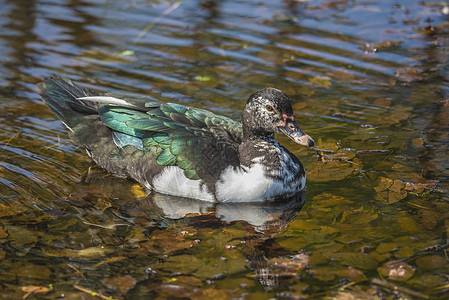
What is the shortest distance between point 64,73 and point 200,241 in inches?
207

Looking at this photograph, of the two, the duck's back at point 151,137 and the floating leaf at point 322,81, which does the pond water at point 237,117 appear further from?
the duck's back at point 151,137

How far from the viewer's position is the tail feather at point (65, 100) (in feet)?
25.6

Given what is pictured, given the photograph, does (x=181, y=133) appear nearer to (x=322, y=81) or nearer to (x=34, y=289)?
(x=34, y=289)

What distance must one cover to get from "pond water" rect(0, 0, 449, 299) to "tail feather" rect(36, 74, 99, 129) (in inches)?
20.6

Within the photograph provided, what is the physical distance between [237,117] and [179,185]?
87.6 inches

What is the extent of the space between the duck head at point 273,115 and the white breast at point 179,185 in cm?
95

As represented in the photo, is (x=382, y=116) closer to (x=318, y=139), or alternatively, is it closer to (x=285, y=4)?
(x=318, y=139)

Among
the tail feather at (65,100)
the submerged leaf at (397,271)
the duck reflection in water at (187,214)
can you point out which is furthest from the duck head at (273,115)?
the tail feather at (65,100)

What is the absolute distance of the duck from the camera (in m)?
6.89

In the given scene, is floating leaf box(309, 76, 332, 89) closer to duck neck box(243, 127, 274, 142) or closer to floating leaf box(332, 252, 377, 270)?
duck neck box(243, 127, 274, 142)

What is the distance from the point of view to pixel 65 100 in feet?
25.7

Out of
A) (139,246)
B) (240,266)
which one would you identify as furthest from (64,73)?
(240,266)

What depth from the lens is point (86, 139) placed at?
303 inches

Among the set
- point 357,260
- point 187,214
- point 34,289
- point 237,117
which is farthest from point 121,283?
point 237,117
